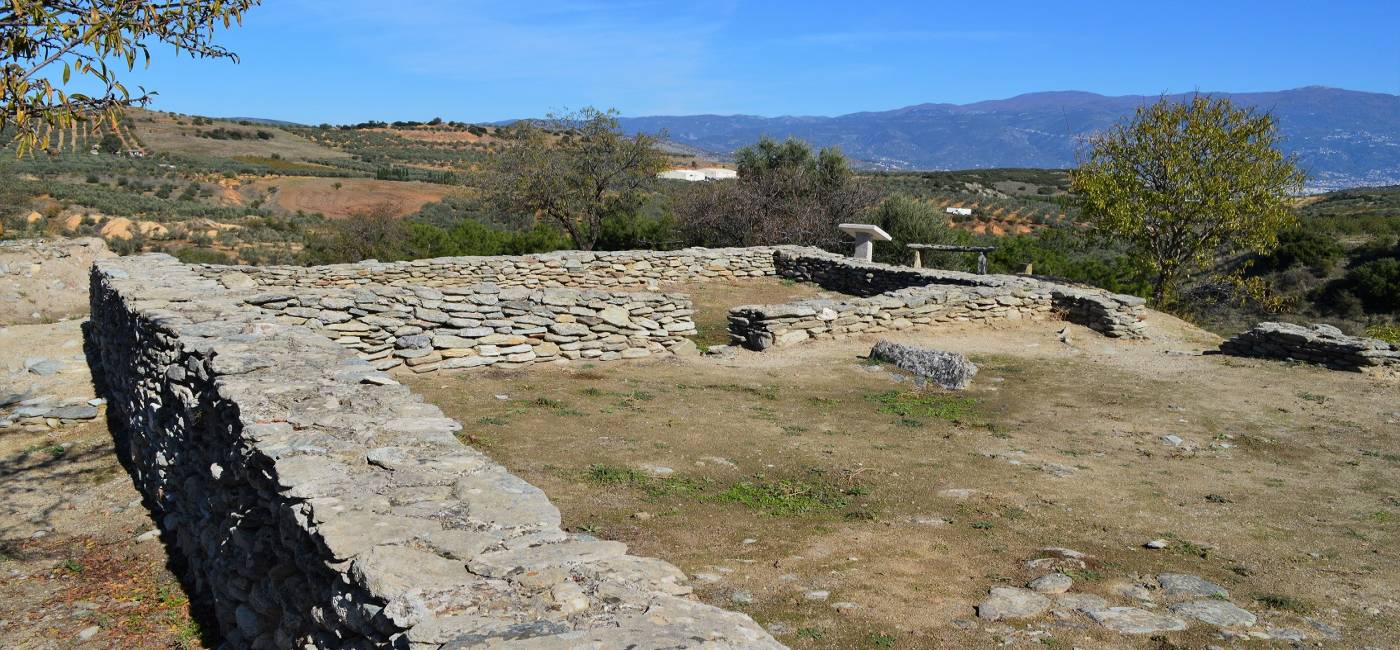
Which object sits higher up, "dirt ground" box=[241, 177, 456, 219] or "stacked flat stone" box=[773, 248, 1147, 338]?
"dirt ground" box=[241, 177, 456, 219]

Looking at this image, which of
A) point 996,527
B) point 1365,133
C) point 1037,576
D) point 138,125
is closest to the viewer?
point 1037,576

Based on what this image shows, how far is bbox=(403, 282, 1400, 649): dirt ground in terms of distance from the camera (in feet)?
14.2

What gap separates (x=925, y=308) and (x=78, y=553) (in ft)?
35.2

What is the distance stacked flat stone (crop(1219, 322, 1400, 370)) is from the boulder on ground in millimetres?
4572

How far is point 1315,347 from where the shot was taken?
11.4 m

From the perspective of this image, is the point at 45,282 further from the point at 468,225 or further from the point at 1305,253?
the point at 1305,253

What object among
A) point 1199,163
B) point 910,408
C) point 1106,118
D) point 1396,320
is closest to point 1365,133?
point 1106,118

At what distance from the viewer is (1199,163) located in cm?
1766

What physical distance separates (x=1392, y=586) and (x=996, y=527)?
2026mm

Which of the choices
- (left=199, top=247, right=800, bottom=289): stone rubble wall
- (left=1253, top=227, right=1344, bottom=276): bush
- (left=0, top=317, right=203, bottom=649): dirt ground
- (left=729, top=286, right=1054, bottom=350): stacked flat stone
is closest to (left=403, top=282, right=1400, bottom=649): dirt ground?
(left=729, top=286, right=1054, bottom=350): stacked flat stone

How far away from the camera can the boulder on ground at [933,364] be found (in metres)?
9.73

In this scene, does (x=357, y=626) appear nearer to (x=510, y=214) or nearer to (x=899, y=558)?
(x=899, y=558)

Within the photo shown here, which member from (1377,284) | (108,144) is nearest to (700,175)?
(108,144)

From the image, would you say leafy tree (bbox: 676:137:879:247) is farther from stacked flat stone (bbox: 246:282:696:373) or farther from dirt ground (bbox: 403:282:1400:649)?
stacked flat stone (bbox: 246:282:696:373)
